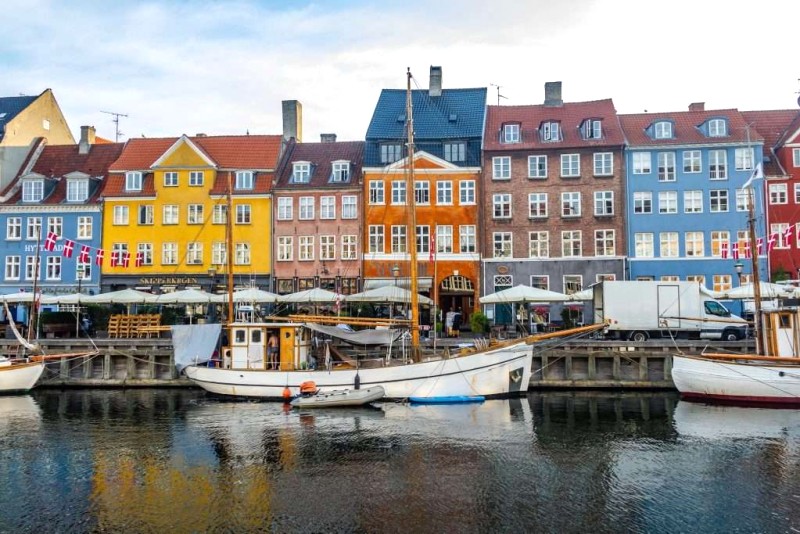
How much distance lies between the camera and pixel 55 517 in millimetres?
15797

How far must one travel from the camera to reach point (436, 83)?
168ft

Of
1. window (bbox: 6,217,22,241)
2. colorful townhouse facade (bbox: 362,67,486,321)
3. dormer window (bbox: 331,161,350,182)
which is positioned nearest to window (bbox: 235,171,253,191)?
dormer window (bbox: 331,161,350,182)

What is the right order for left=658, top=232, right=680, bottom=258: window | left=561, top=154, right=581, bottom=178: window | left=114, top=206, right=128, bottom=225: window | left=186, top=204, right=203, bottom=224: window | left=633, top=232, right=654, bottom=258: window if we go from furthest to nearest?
1. left=114, top=206, right=128, bottom=225: window
2. left=186, top=204, right=203, bottom=224: window
3. left=561, top=154, right=581, bottom=178: window
4. left=633, top=232, right=654, bottom=258: window
5. left=658, top=232, right=680, bottom=258: window

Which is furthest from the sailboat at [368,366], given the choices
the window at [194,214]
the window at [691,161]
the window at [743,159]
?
the window at [743,159]

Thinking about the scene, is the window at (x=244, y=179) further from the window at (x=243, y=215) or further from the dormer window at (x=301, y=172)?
the dormer window at (x=301, y=172)

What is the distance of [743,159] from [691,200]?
167 inches

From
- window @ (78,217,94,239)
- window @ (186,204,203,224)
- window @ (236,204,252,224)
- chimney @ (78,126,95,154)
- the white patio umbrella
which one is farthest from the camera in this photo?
chimney @ (78,126,95,154)

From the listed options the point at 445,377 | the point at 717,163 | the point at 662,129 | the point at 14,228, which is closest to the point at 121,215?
the point at 14,228

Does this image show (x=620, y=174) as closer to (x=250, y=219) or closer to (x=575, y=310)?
(x=575, y=310)

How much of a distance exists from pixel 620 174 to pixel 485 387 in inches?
923

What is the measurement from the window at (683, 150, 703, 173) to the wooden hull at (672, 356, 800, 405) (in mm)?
21546

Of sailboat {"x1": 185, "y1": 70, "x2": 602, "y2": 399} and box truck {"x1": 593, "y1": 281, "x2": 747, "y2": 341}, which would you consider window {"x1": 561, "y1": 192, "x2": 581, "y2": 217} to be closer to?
box truck {"x1": 593, "y1": 281, "x2": 747, "y2": 341}

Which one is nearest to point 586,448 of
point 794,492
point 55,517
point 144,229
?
point 794,492

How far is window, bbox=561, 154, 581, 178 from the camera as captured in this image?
155 ft
